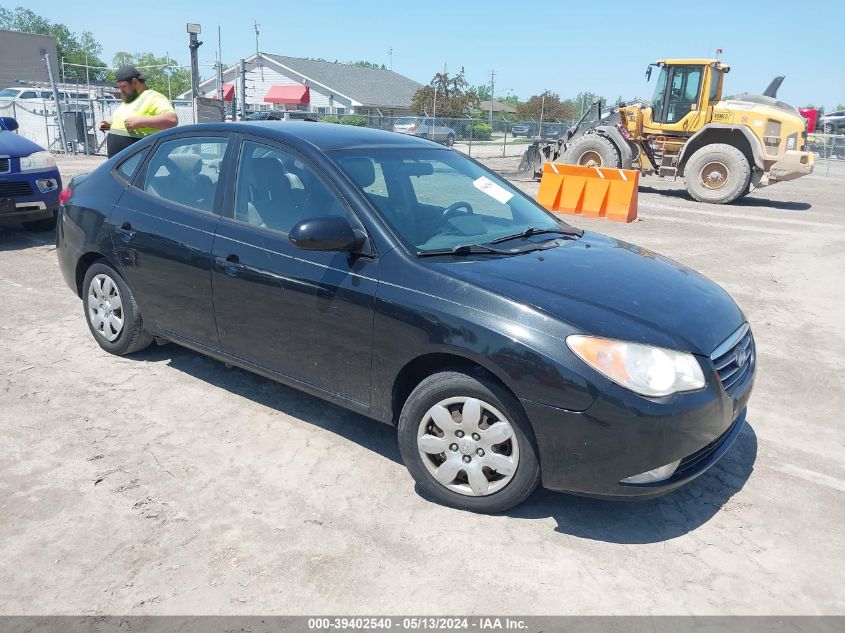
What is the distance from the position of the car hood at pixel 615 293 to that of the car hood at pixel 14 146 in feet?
22.5

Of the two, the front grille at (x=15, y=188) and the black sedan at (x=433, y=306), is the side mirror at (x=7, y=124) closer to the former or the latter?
the front grille at (x=15, y=188)

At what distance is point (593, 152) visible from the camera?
15.8 m

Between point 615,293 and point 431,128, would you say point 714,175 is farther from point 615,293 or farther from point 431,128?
point 431,128

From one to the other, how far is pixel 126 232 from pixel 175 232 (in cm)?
52

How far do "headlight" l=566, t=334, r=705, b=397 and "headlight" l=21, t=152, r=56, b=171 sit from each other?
24.5ft

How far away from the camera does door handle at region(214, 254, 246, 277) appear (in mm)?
3792

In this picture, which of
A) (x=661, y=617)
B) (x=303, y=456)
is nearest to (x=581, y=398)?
(x=661, y=617)

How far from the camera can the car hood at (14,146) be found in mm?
7859

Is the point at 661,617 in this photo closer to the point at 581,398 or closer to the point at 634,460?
the point at 634,460

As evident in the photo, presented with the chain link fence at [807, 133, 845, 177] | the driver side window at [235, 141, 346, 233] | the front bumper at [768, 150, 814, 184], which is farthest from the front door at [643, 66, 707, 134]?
the chain link fence at [807, 133, 845, 177]

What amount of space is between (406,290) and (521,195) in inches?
63.8

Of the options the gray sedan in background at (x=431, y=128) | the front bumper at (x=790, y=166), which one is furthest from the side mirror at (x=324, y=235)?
the gray sedan in background at (x=431, y=128)

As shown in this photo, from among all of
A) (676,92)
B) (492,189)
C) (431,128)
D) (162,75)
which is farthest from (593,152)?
(162,75)

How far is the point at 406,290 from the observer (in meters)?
3.20
